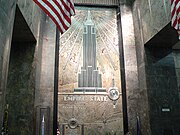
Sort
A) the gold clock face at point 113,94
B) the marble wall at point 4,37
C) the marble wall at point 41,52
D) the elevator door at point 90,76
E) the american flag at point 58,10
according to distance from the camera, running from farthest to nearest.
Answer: the gold clock face at point 113,94, the elevator door at point 90,76, the marble wall at point 41,52, the american flag at point 58,10, the marble wall at point 4,37

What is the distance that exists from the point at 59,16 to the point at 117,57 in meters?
4.20

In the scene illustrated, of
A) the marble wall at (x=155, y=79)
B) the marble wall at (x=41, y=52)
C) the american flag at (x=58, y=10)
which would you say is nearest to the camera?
the american flag at (x=58, y=10)

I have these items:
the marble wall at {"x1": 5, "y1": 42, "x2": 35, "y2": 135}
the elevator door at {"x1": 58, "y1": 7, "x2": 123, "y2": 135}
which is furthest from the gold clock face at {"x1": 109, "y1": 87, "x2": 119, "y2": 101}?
the marble wall at {"x1": 5, "y1": 42, "x2": 35, "y2": 135}

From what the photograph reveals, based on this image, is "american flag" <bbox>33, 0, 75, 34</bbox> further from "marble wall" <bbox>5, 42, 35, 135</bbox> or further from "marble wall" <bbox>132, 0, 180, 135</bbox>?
"marble wall" <bbox>132, 0, 180, 135</bbox>

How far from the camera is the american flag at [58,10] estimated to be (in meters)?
4.20

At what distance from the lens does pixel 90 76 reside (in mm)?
7887

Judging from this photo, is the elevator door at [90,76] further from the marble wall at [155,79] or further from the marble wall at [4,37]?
the marble wall at [4,37]

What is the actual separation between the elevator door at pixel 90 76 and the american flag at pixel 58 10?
337cm

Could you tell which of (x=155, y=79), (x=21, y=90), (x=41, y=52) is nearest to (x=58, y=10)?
(x=21, y=90)

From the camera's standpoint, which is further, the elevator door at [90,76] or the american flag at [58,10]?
the elevator door at [90,76]

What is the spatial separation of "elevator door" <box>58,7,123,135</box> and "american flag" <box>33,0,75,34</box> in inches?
133

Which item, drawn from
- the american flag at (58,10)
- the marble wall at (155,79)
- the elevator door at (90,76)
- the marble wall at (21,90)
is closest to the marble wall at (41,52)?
the marble wall at (21,90)

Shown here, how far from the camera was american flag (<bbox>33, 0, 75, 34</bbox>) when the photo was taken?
420 centimetres

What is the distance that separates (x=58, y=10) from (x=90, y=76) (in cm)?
388
